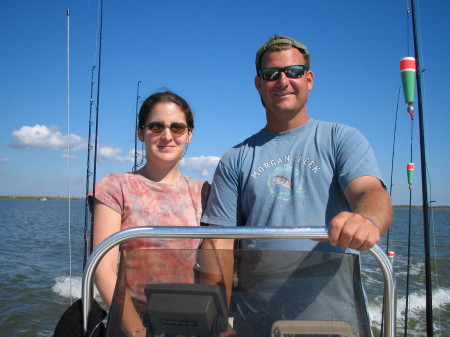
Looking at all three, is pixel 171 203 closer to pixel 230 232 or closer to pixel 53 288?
pixel 230 232

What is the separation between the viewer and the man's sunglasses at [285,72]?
2188mm

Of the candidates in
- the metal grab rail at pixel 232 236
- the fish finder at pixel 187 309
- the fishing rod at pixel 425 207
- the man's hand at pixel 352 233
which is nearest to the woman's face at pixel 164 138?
the metal grab rail at pixel 232 236

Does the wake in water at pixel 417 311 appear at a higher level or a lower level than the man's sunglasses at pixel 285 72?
lower

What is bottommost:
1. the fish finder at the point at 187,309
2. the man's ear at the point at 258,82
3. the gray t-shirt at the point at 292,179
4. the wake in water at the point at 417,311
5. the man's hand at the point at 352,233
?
the wake in water at the point at 417,311

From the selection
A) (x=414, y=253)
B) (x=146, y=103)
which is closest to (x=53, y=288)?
(x=146, y=103)

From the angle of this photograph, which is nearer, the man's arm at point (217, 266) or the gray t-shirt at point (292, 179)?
the man's arm at point (217, 266)

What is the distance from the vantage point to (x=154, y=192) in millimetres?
2158

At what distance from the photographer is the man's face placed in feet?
7.13

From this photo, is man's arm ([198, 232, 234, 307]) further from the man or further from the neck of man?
the neck of man

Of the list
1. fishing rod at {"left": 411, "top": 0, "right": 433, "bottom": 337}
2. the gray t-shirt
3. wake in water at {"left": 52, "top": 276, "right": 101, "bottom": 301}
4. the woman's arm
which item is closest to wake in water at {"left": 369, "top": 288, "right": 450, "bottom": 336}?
fishing rod at {"left": 411, "top": 0, "right": 433, "bottom": 337}

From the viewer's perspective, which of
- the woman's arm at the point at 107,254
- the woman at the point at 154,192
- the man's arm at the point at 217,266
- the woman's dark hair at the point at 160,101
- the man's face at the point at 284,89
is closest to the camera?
the man's arm at the point at 217,266

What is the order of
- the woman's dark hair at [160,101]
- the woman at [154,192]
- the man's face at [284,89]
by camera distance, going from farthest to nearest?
the woman's dark hair at [160,101]
the man's face at [284,89]
the woman at [154,192]

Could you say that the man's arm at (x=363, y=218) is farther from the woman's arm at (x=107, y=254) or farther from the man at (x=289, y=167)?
the woman's arm at (x=107, y=254)

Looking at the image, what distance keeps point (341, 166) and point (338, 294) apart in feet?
2.77
